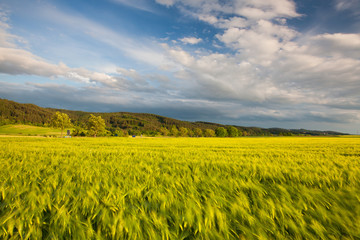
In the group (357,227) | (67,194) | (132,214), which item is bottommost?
(67,194)

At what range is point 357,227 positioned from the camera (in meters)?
1.55

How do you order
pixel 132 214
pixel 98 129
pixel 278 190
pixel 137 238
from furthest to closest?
pixel 98 129 → pixel 278 190 → pixel 132 214 → pixel 137 238

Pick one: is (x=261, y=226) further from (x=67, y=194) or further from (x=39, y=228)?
(x=67, y=194)

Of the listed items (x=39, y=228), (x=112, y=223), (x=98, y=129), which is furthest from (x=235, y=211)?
(x=98, y=129)

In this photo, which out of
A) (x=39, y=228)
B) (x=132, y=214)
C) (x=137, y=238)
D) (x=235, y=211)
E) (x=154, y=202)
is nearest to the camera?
(x=137, y=238)

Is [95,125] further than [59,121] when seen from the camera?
Yes

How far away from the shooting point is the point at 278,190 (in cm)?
253

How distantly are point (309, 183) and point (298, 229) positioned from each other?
2124 mm

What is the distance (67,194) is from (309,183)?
4.20 m

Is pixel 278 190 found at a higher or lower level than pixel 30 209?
higher

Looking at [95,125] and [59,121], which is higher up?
[59,121]

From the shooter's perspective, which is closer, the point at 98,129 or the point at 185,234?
the point at 185,234

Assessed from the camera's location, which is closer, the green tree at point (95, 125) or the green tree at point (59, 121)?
the green tree at point (59, 121)

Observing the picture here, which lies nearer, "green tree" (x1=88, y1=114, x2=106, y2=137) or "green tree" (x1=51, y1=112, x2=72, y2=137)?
"green tree" (x1=51, y1=112, x2=72, y2=137)
